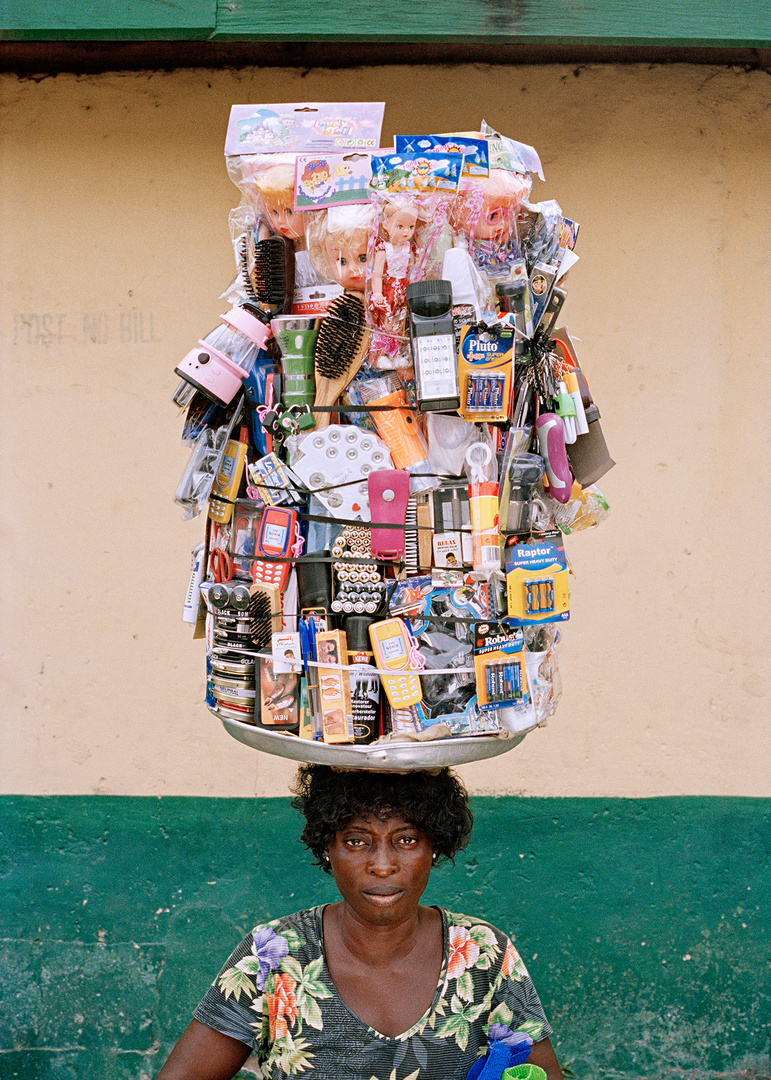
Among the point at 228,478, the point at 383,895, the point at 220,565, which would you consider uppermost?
the point at 228,478

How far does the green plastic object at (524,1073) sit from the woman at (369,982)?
0.11 m

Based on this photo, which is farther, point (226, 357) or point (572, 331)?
point (572, 331)

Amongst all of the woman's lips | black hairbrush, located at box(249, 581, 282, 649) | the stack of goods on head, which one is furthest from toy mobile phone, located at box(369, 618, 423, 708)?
the woman's lips

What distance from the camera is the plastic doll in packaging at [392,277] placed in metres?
1.46

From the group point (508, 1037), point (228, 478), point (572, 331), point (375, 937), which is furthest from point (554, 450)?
point (572, 331)

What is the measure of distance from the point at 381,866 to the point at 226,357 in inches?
37.5

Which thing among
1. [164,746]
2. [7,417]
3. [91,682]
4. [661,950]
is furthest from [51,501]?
[661,950]

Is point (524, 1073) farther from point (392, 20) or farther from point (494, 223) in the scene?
point (392, 20)

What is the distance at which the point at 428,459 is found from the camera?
58.9 inches

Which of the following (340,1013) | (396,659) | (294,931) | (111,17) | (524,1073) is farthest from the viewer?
(111,17)

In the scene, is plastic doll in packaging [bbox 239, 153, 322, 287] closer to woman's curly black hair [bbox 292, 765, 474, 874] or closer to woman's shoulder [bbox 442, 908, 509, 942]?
woman's curly black hair [bbox 292, 765, 474, 874]

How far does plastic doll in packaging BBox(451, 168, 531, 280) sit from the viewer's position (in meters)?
1.47

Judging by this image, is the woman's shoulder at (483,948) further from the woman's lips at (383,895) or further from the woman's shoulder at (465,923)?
the woman's lips at (383,895)

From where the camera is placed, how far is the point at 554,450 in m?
1.58
